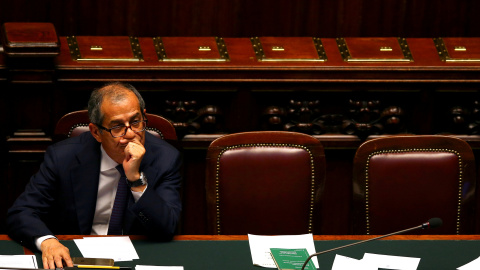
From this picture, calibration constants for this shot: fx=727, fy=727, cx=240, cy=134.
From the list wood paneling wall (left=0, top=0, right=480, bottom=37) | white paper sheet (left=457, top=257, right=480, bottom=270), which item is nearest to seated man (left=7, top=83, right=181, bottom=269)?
white paper sheet (left=457, top=257, right=480, bottom=270)

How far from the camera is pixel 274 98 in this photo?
12.4ft

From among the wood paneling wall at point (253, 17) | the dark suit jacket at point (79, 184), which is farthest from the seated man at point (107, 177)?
the wood paneling wall at point (253, 17)

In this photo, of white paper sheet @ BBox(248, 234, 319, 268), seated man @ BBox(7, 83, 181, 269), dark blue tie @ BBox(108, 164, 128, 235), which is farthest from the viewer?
dark blue tie @ BBox(108, 164, 128, 235)

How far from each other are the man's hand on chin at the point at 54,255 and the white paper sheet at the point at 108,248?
75mm

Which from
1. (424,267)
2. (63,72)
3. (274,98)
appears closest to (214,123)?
(274,98)

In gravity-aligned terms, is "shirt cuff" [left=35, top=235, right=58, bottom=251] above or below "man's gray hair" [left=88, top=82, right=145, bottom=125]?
below

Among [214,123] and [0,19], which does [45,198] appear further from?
[0,19]

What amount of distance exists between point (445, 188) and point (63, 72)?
189cm

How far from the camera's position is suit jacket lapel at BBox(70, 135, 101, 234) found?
2678 millimetres

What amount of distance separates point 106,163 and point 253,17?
1.81 m

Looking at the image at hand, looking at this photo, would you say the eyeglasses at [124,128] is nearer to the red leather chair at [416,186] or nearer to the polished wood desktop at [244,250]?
the polished wood desktop at [244,250]

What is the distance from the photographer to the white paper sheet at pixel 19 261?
2.14 metres

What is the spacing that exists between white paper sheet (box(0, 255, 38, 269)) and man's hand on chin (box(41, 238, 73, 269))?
0.11 feet

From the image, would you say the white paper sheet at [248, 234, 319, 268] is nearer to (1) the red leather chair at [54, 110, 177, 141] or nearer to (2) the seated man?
(2) the seated man
